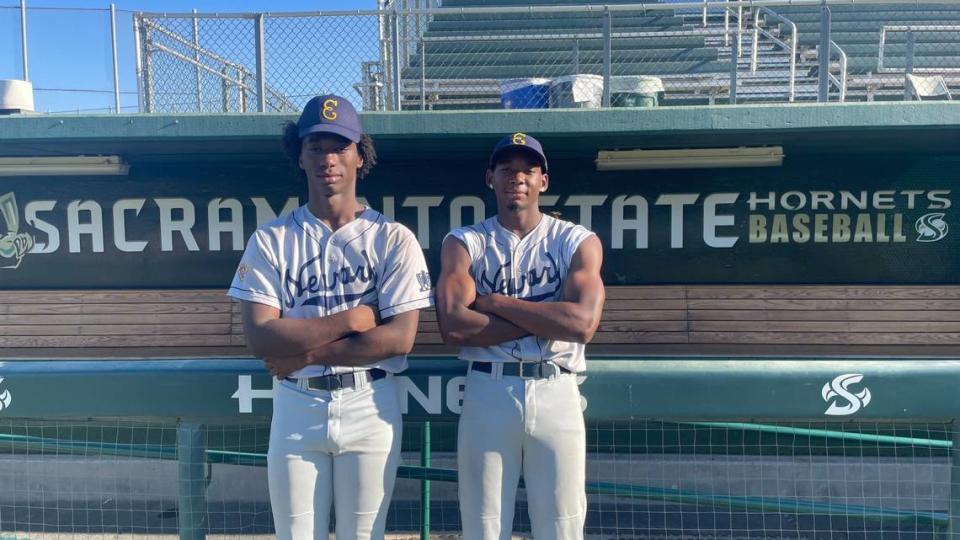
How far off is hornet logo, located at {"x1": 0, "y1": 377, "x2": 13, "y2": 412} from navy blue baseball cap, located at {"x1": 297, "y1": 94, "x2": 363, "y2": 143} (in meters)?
1.46

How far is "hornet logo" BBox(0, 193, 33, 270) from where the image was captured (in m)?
4.26

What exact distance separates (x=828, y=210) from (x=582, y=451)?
275cm

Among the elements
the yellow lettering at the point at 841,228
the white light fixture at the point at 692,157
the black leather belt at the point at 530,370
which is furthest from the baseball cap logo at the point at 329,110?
the yellow lettering at the point at 841,228

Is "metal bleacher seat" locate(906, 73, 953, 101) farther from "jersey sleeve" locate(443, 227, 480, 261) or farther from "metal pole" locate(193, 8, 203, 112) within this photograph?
"metal pole" locate(193, 8, 203, 112)

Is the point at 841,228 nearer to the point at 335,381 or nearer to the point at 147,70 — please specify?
the point at 335,381

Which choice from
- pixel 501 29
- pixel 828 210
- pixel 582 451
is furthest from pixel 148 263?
pixel 501 29

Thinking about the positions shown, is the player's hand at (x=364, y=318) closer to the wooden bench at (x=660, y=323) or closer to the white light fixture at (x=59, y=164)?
the wooden bench at (x=660, y=323)

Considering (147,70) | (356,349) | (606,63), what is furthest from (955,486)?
(147,70)

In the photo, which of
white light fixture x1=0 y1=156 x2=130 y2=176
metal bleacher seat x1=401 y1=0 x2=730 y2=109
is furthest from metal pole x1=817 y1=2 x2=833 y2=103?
white light fixture x1=0 y1=156 x2=130 y2=176

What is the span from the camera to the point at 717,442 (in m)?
4.63

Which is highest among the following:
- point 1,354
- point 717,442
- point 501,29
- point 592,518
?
point 501,29

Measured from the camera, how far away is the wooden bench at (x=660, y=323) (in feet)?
14.1

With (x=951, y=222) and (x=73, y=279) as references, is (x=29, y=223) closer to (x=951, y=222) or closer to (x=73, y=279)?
(x=73, y=279)

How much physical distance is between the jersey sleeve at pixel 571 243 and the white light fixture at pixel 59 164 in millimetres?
2962
